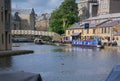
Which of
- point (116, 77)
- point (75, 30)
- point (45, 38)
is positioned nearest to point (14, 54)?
point (116, 77)

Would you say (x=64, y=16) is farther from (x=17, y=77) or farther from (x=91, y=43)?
(x=17, y=77)

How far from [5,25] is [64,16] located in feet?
280

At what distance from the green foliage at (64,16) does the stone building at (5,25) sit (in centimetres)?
8387

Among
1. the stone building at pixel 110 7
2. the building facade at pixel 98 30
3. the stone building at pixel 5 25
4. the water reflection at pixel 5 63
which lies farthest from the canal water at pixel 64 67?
the stone building at pixel 110 7

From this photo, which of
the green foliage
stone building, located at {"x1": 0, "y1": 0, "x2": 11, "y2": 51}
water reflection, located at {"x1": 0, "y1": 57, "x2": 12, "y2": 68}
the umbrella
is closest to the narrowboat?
the green foliage

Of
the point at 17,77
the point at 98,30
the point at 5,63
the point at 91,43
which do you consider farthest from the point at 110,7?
the point at 17,77

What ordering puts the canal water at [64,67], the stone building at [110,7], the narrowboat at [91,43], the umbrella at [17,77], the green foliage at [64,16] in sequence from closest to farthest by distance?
1. the umbrella at [17,77]
2. the canal water at [64,67]
3. the narrowboat at [91,43]
4. the green foliage at [64,16]
5. the stone building at [110,7]

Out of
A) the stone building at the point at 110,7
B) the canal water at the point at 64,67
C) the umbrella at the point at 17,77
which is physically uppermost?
the stone building at the point at 110,7

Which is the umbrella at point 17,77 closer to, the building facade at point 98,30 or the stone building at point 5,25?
the stone building at point 5,25

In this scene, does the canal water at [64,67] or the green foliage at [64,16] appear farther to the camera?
the green foliage at [64,16]

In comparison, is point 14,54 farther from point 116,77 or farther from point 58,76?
point 116,77

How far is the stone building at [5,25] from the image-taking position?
182 ft

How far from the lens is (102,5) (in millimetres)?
173375

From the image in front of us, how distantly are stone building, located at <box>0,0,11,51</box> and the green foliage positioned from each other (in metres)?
83.9
